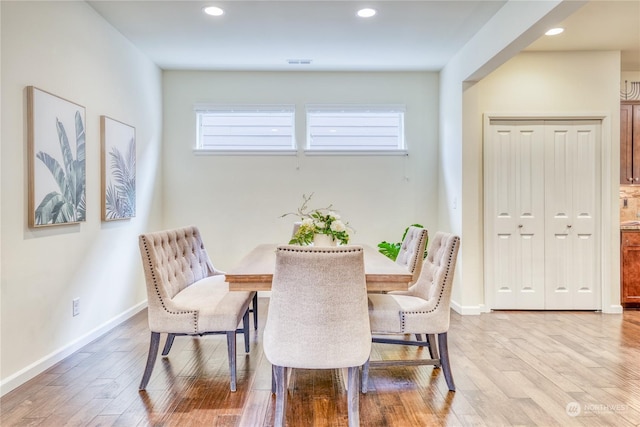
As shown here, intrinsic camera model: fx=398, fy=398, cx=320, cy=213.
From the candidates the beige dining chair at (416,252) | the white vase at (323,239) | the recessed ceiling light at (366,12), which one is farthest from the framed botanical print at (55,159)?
the beige dining chair at (416,252)

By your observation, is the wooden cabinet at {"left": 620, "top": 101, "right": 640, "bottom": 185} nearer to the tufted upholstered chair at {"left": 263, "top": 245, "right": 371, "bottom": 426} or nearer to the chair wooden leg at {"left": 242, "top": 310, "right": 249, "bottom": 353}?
the tufted upholstered chair at {"left": 263, "top": 245, "right": 371, "bottom": 426}

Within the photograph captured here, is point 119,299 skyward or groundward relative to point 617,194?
groundward

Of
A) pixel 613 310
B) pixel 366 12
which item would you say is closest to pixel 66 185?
pixel 366 12

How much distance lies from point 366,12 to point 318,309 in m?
2.58

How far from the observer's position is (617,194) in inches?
161

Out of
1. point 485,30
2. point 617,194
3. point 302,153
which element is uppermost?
point 485,30

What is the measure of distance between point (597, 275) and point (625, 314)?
46cm

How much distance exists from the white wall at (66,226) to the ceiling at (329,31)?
0.40 metres

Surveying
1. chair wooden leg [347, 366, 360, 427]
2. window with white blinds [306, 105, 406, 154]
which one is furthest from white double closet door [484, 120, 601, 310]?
chair wooden leg [347, 366, 360, 427]

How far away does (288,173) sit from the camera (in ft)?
15.8

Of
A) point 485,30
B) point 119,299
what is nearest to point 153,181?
point 119,299

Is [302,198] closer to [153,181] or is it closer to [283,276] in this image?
[153,181]

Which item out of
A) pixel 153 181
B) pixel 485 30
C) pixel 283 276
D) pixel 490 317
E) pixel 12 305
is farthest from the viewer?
pixel 153 181

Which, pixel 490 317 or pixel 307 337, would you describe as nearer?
pixel 307 337
